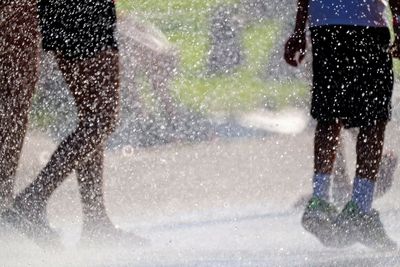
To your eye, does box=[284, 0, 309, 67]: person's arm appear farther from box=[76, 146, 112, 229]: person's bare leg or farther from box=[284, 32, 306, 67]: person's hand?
box=[76, 146, 112, 229]: person's bare leg

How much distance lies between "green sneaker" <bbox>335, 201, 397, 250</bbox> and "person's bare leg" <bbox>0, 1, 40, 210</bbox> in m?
0.94

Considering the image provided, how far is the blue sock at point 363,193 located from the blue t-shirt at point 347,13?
392 millimetres

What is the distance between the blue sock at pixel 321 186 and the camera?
4.08m

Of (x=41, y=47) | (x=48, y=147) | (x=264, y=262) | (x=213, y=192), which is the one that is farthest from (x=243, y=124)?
(x=264, y=262)

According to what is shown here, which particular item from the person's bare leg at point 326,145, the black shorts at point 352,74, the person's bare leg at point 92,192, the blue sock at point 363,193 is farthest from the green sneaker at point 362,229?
the person's bare leg at point 92,192

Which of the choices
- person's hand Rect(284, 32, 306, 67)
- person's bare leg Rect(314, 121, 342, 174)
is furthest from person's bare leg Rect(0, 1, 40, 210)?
person's bare leg Rect(314, 121, 342, 174)

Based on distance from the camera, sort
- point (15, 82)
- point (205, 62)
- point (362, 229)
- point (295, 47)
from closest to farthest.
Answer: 1. point (362, 229)
2. point (295, 47)
3. point (15, 82)
4. point (205, 62)

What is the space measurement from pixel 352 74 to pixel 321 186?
1.10 feet

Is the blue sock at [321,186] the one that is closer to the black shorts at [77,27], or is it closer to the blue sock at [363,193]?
the blue sock at [363,193]

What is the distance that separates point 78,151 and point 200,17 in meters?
3.89

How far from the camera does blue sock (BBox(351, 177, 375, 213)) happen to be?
4.05 meters

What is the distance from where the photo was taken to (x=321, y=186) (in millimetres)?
4105

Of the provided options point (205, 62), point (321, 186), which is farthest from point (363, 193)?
point (205, 62)

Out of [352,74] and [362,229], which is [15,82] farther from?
[362,229]
